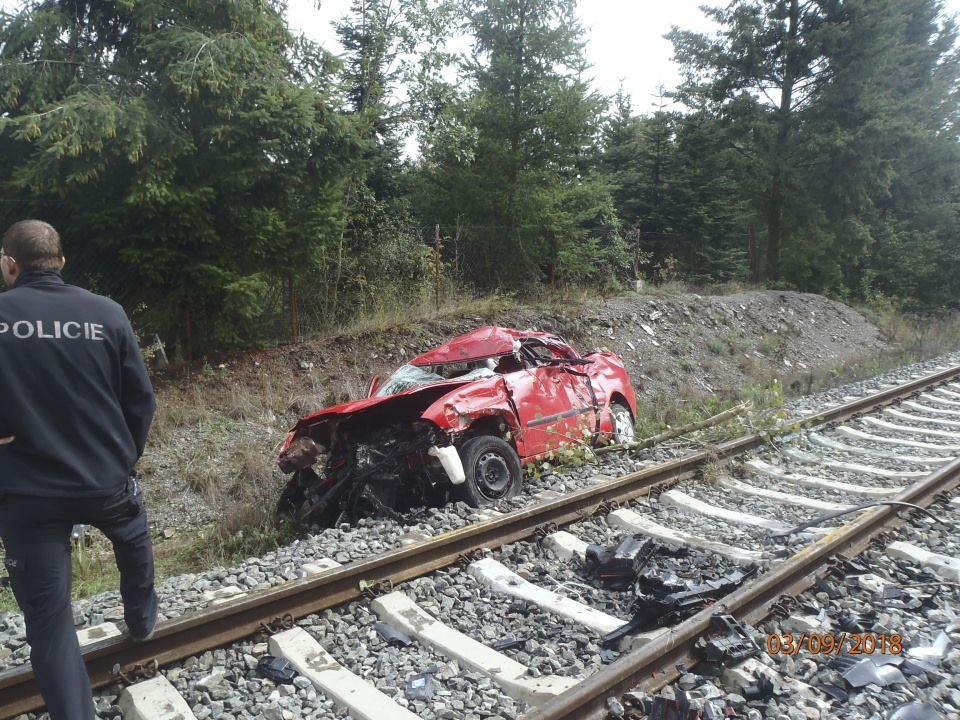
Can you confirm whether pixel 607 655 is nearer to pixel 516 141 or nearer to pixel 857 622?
pixel 857 622

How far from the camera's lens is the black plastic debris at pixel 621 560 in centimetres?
457

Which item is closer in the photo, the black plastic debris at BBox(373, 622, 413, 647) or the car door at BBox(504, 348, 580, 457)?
the black plastic debris at BBox(373, 622, 413, 647)

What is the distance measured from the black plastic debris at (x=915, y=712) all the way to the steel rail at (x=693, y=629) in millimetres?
859

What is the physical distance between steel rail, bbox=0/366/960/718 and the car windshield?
1.58m

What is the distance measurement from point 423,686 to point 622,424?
5352 millimetres

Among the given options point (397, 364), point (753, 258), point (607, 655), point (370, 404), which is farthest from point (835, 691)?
→ point (753, 258)

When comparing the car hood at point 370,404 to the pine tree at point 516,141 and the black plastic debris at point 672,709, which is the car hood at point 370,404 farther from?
the pine tree at point 516,141

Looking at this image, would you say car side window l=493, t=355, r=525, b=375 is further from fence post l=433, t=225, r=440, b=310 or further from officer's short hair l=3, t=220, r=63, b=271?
fence post l=433, t=225, r=440, b=310

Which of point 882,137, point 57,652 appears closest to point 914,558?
point 57,652

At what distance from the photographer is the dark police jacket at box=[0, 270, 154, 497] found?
9.28 ft

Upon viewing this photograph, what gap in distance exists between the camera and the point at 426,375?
7.31m

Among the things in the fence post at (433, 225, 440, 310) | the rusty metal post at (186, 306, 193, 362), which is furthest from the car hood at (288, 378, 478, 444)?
the fence post at (433, 225, 440, 310)

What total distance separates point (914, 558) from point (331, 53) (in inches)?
386
